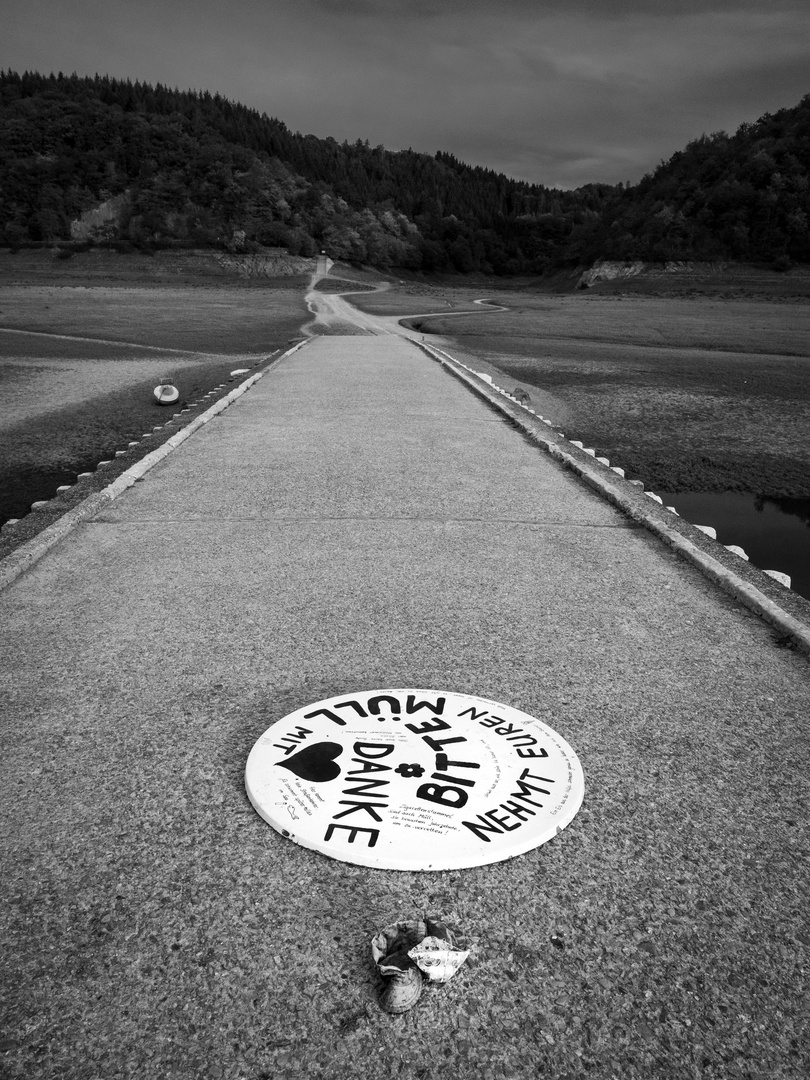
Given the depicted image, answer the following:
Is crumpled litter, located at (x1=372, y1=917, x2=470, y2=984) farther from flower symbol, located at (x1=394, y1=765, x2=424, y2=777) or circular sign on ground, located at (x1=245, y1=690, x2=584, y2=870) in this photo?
flower symbol, located at (x1=394, y1=765, x2=424, y2=777)

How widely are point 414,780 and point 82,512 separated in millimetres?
3917

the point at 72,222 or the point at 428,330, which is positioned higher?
the point at 72,222

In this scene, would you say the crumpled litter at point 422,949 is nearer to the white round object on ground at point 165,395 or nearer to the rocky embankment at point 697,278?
the white round object on ground at point 165,395

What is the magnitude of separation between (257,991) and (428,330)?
30976 millimetres

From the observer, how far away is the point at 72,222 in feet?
335

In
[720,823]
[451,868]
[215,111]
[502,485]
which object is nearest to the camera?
[451,868]

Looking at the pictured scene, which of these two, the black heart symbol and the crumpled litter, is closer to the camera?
the crumpled litter

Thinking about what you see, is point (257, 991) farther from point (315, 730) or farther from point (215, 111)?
point (215, 111)

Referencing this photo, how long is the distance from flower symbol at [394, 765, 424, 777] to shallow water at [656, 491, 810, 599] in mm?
5862

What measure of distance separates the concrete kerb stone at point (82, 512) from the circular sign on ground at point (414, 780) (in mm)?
2436

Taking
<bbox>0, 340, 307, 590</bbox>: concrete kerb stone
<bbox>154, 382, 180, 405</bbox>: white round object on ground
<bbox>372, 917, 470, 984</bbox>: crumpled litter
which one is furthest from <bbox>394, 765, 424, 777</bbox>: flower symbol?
<bbox>154, 382, 180, 405</bbox>: white round object on ground

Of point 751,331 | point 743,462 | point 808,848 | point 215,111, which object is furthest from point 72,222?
point 808,848

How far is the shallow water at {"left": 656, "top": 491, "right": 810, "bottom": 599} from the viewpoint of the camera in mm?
7828

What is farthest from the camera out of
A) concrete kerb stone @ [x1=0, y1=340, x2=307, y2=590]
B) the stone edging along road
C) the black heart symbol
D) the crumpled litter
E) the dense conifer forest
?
the dense conifer forest
